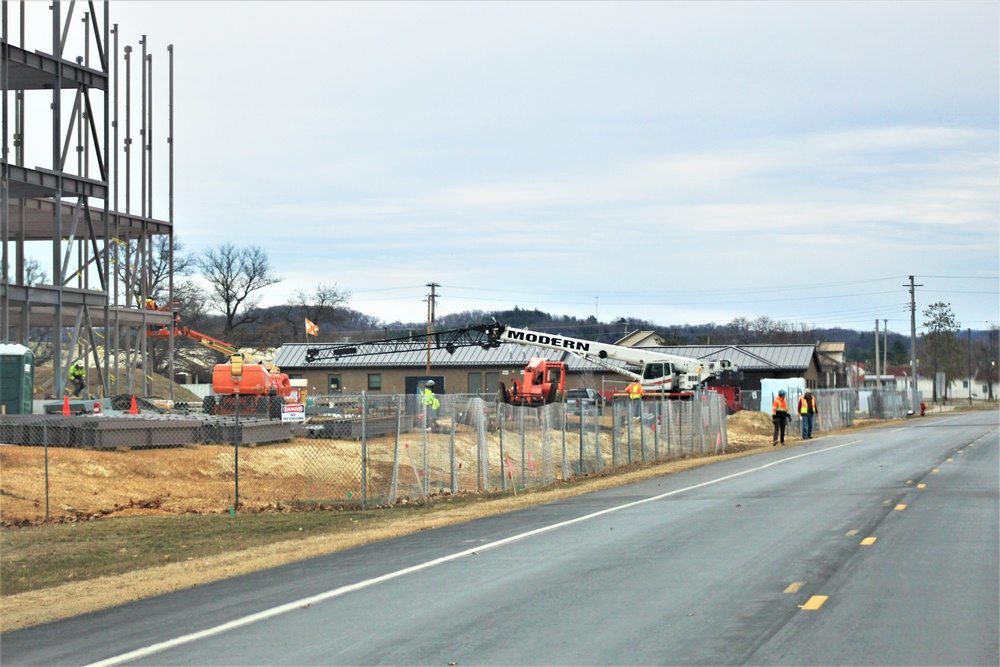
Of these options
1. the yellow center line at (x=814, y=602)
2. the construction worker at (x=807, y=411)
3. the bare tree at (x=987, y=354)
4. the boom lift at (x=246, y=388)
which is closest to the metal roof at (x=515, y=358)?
the construction worker at (x=807, y=411)

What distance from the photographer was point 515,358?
80688 millimetres

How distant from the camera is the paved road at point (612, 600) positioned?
7.56 meters

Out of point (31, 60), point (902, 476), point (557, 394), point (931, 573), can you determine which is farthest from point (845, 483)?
point (557, 394)

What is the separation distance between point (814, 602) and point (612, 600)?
1683 mm

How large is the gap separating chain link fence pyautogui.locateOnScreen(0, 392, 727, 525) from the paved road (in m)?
6.08

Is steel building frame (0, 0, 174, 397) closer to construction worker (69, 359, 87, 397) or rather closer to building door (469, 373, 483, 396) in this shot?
construction worker (69, 359, 87, 397)

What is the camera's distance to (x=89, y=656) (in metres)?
7.84

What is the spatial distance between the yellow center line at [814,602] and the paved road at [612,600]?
0.04 meters

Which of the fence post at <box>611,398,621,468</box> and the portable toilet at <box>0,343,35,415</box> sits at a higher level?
the portable toilet at <box>0,343,35,415</box>

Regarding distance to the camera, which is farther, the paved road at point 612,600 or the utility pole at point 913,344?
the utility pole at point 913,344

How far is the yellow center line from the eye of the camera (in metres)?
8.83

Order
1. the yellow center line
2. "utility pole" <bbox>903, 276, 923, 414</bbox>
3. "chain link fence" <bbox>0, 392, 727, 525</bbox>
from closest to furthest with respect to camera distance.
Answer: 1. the yellow center line
2. "chain link fence" <bbox>0, 392, 727, 525</bbox>
3. "utility pole" <bbox>903, 276, 923, 414</bbox>

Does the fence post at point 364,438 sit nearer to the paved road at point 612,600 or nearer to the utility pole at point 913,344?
the paved road at point 612,600

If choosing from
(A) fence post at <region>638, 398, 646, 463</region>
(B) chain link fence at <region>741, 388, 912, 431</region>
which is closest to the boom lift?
(A) fence post at <region>638, 398, 646, 463</region>
